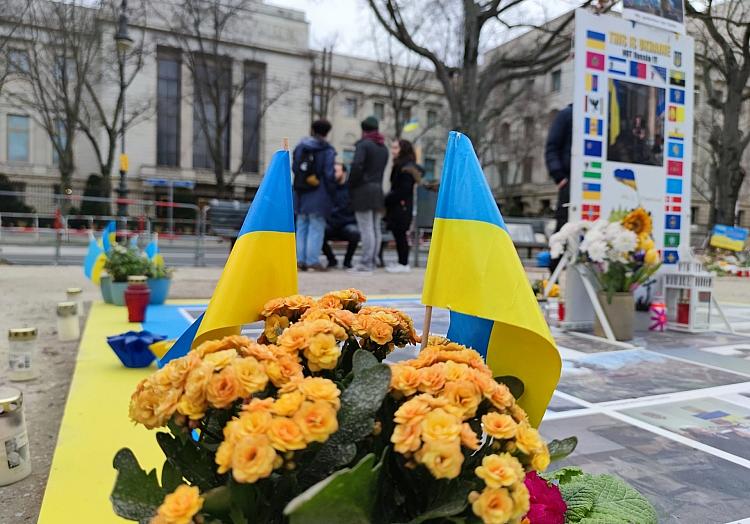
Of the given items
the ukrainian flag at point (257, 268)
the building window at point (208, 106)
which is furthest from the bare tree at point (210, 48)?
the ukrainian flag at point (257, 268)

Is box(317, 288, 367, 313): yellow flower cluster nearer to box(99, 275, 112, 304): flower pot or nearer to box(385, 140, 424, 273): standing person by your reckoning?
box(99, 275, 112, 304): flower pot

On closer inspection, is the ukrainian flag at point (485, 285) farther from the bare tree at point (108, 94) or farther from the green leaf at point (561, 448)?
the bare tree at point (108, 94)

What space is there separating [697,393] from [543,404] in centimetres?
206

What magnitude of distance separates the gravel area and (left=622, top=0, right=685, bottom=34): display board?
3695mm

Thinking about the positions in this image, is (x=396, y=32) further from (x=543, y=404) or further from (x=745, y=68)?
(x=543, y=404)

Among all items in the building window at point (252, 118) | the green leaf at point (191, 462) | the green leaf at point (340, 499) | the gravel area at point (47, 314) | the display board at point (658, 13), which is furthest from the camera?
the building window at point (252, 118)

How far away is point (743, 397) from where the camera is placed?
2920 millimetres

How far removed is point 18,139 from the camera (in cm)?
3350

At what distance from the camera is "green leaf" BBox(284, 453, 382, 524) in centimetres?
85

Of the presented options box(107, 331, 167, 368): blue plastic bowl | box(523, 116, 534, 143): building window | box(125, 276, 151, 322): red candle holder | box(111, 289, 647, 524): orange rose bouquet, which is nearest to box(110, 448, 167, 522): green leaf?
box(111, 289, 647, 524): orange rose bouquet

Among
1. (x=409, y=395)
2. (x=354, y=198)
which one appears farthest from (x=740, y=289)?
(x=409, y=395)

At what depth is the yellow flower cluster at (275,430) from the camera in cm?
88

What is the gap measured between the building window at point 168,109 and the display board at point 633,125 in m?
32.3

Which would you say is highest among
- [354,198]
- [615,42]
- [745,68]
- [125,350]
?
[745,68]
